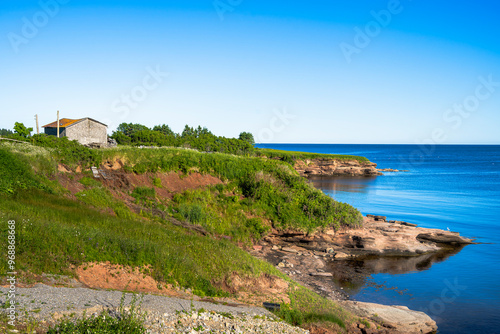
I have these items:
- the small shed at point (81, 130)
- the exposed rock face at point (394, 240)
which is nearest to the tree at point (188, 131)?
the small shed at point (81, 130)

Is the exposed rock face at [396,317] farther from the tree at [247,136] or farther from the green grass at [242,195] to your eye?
the tree at [247,136]

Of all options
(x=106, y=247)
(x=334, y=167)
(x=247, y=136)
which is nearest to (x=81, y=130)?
(x=106, y=247)

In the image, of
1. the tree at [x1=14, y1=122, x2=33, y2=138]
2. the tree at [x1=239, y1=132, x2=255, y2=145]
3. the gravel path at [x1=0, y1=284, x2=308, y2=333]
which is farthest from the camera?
the tree at [x1=239, y1=132, x2=255, y2=145]

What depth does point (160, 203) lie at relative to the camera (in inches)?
1099

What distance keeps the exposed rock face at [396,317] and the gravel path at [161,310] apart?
674 cm

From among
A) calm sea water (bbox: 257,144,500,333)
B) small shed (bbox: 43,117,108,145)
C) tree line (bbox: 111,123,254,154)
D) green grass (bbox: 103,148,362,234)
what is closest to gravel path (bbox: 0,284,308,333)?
calm sea water (bbox: 257,144,500,333)

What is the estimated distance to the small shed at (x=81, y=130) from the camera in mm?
38062

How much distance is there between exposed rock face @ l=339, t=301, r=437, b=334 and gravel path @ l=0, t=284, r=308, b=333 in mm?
6736

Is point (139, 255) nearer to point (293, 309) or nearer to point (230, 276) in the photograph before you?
point (230, 276)

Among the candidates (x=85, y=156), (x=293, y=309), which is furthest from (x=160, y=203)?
(x=293, y=309)

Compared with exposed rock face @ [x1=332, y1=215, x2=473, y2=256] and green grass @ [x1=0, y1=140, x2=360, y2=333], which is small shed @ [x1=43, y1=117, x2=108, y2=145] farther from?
exposed rock face @ [x1=332, y1=215, x2=473, y2=256]

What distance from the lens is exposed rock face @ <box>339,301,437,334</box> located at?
16516 mm

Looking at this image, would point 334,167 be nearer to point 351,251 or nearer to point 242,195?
point 242,195

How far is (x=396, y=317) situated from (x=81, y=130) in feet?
125
